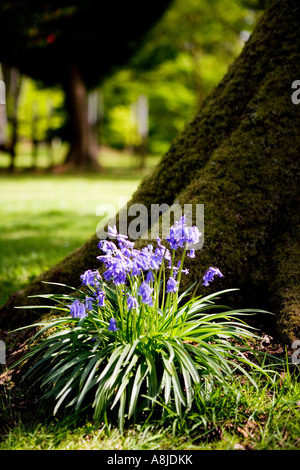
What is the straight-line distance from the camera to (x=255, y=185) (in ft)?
9.84

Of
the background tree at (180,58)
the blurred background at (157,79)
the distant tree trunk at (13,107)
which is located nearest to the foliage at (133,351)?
the blurred background at (157,79)

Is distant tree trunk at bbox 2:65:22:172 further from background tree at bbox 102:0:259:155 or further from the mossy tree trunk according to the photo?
the mossy tree trunk

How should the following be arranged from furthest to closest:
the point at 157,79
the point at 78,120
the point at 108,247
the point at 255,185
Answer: the point at 157,79, the point at 78,120, the point at 255,185, the point at 108,247

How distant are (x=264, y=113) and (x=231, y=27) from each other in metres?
25.1

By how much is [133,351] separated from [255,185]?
1.47 m

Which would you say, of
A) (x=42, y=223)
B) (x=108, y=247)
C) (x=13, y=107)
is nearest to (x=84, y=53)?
(x=13, y=107)

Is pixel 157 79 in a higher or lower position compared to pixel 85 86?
higher

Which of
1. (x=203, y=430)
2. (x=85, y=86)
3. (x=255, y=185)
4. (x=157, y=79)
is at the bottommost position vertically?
(x=203, y=430)

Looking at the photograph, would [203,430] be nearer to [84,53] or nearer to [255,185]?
[255,185]

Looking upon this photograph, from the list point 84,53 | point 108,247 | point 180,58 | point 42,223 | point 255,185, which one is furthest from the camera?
point 180,58

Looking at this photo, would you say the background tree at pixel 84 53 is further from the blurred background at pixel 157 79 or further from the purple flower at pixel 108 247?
the purple flower at pixel 108 247

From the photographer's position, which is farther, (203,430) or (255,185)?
(255,185)

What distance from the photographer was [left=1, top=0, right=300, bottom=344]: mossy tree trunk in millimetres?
2924

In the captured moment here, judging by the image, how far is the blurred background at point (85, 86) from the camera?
834 centimetres
